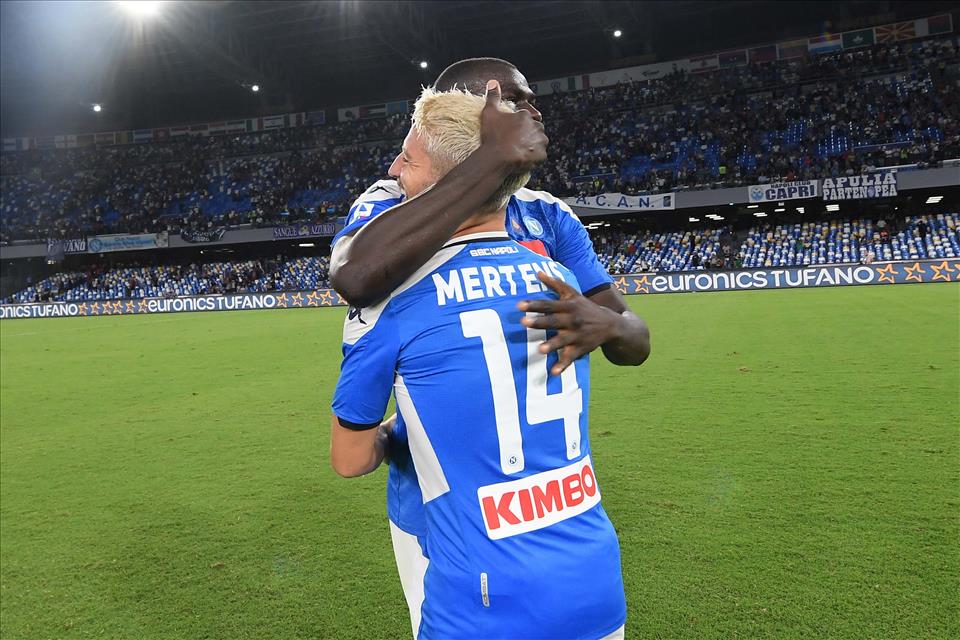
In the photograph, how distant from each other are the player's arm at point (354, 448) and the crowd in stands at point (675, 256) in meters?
20.4

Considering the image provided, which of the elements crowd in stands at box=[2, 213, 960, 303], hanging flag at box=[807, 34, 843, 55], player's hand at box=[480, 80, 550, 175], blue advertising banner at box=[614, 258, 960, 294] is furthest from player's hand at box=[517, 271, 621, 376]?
hanging flag at box=[807, 34, 843, 55]

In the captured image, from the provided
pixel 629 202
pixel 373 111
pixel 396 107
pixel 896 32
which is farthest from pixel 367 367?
pixel 373 111

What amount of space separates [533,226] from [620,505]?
3063mm

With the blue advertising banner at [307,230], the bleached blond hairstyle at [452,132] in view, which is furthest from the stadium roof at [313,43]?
the bleached blond hairstyle at [452,132]

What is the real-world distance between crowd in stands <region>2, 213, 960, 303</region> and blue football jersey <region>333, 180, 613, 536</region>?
65.9 ft

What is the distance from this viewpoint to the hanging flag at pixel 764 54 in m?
38.6

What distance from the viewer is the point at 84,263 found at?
1874 inches

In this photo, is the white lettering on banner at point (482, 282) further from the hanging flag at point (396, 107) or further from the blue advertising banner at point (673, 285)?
the hanging flag at point (396, 107)

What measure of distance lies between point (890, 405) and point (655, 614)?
485 cm

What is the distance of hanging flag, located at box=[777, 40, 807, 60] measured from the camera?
125 feet

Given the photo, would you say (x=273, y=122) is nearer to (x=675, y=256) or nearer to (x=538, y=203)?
(x=675, y=256)

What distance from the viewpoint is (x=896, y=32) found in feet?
119

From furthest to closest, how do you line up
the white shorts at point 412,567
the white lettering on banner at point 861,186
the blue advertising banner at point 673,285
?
the white lettering on banner at point 861,186
the blue advertising banner at point 673,285
the white shorts at point 412,567

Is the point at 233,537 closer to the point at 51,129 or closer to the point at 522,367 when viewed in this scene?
the point at 522,367
